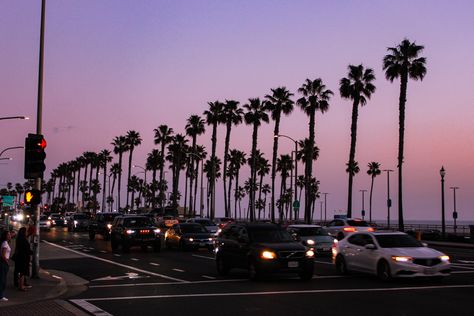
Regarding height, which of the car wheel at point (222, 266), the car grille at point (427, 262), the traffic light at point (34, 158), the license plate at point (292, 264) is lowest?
the car wheel at point (222, 266)

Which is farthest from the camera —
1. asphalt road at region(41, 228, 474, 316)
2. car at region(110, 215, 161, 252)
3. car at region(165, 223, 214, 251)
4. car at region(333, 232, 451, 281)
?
car at region(165, 223, 214, 251)

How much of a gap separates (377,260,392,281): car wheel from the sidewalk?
27.7 feet

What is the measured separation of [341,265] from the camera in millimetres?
20266

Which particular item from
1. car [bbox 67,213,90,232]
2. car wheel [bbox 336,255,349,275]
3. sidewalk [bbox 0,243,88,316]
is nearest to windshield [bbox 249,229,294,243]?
car wheel [bbox 336,255,349,275]

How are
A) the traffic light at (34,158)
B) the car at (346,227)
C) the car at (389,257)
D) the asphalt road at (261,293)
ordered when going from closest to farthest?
1. the asphalt road at (261,293)
2. the car at (389,257)
3. the traffic light at (34,158)
4. the car at (346,227)

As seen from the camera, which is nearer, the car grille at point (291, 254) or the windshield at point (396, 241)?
the car grille at point (291, 254)

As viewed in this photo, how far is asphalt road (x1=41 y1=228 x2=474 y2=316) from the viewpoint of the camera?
12.7 meters

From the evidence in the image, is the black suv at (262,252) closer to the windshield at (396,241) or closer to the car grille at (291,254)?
the car grille at (291,254)

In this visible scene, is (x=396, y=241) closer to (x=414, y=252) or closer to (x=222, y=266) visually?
(x=414, y=252)

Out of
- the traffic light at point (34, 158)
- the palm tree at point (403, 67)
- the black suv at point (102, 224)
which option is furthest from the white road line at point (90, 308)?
the palm tree at point (403, 67)

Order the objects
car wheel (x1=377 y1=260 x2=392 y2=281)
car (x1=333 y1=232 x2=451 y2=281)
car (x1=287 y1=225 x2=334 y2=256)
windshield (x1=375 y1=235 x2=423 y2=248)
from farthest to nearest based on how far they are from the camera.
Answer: car (x1=287 y1=225 x2=334 y2=256), windshield (x1=375 y1=235 x2=423 y2=248), car wheel (x1=377 y1=260 x2=392 y2=281), car (x1=333 y1=232 x2=451 y2=281)

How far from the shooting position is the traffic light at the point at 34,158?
18688 mm

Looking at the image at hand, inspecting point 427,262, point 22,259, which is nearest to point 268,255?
point 427,262

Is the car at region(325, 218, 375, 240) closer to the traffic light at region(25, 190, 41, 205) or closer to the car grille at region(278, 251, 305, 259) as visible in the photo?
the car grille at region(278, 251, 305, 259)
